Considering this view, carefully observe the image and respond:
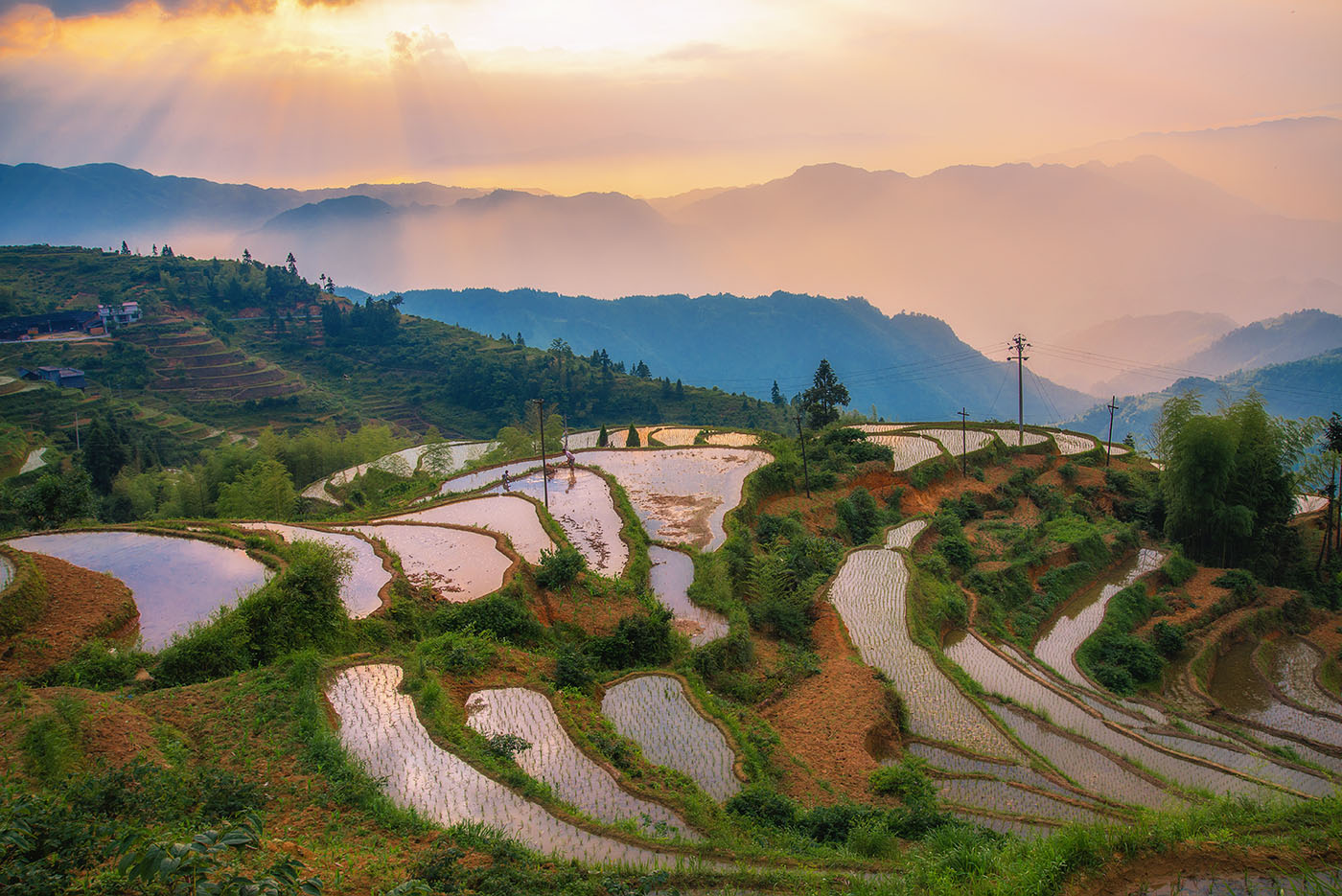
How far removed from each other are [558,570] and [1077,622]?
1500cm

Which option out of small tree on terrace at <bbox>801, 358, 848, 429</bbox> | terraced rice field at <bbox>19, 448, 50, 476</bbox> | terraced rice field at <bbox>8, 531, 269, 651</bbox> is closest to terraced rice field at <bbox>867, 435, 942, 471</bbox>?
small tree on terrace at <bbox>801, 358, 848, 429</bbox>

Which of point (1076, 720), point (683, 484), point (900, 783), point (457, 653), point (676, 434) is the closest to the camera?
point (900, 783)

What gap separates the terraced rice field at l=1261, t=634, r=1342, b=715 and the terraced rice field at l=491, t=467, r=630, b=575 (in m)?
16.2

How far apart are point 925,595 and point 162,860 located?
56.7 ft

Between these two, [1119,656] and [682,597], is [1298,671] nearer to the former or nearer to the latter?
[1119,656]

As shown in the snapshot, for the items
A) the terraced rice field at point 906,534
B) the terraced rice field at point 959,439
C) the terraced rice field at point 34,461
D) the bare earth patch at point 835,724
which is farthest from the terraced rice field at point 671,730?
the terraced rice field at point 34,461

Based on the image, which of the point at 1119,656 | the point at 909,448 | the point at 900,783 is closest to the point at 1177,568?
the point at 1119,656

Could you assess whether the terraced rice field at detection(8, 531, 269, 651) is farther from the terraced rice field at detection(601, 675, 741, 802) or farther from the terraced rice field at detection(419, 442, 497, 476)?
the terraced rice field at detection(419, 442, 497, 476)

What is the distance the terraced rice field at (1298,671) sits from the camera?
17.1m

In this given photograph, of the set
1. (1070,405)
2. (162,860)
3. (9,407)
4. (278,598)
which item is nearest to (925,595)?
(278,598)

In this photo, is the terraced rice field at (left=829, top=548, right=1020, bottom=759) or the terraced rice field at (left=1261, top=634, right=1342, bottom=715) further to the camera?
the terraced rice field at (left=1261, top=634, right=1342, bottom=715)

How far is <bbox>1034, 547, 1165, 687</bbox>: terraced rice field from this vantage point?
58.9 ft

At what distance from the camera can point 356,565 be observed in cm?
1534

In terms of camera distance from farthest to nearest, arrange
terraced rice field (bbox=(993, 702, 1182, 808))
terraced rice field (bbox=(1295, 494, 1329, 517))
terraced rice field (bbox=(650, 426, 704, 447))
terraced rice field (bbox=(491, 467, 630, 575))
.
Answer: terraced rice field (bbox=(650, 426, 704, 447)) → terraced rice field (bbox=(1295, 494, 1329, 517)) → terraced rice field (bbox=(491, 467, 630, 575)) → terraced rice field (bbox=(993, 702, 1182, 808))
